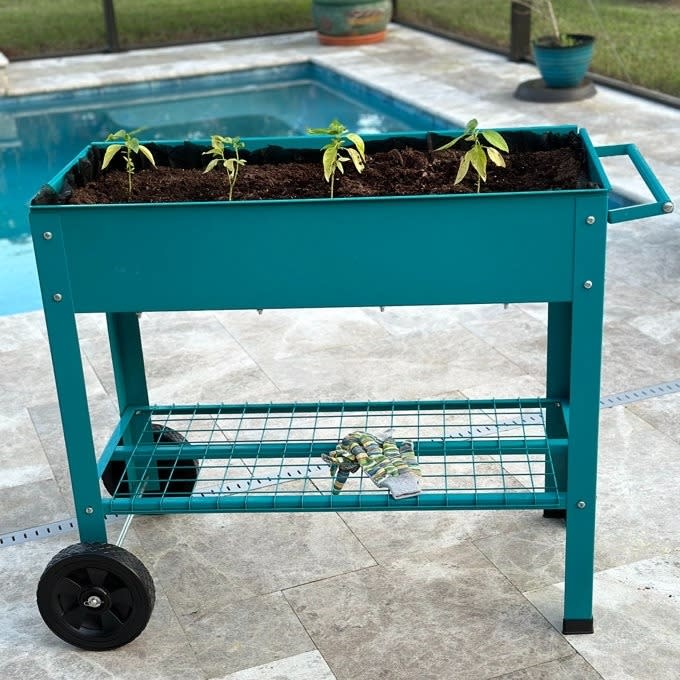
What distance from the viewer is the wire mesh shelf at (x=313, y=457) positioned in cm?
241

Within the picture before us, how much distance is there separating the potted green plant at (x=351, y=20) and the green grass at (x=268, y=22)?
2.26 ft

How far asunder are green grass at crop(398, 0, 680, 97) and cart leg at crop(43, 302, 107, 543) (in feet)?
18.8

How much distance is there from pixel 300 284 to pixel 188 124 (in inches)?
241

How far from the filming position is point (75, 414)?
7.79 ft

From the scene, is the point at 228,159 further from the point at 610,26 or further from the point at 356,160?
the point at 610,26

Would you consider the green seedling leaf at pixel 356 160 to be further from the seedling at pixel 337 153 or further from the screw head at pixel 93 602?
the screw head at pixel 93 602

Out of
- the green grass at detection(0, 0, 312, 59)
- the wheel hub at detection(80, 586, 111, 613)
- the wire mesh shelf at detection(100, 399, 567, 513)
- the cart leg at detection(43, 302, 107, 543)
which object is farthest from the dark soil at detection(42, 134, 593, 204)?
the green grass at detection(0, 0, 312, 59)

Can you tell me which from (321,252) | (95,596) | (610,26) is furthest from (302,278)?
(610,26)

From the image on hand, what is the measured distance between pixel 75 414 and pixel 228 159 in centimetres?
68

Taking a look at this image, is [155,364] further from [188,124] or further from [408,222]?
[188,124]

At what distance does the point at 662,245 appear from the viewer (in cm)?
467

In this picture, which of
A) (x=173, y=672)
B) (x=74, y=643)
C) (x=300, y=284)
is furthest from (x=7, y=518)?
(x=300, y=284)

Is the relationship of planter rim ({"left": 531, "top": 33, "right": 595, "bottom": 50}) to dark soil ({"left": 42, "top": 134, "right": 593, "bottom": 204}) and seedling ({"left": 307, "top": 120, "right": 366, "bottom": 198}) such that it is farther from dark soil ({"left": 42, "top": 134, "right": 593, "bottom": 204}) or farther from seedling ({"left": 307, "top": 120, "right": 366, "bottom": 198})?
seedling ({"left": 307, "top": 120, "right": 366, "bottom": 198})

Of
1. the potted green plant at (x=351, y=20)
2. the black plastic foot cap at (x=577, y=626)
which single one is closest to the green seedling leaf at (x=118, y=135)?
the black plastic foot cap at (x=577, y=626)
